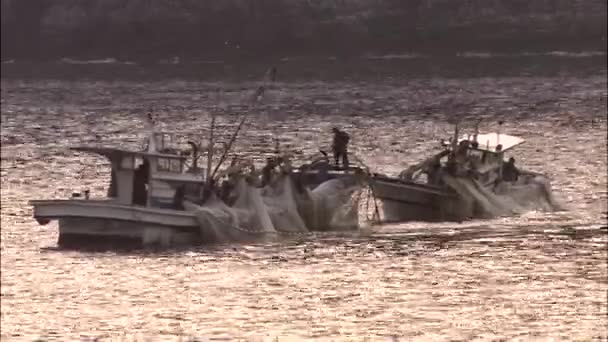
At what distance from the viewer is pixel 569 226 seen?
147 feet

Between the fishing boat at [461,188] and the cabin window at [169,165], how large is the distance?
6493mm

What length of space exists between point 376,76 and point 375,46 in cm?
2057

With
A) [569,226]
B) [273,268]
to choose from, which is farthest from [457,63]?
[273,268]

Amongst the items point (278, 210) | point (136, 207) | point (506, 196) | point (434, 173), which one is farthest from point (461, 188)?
point (136, 207)

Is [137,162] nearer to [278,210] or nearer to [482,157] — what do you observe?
[278,210]

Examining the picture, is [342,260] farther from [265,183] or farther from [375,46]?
[375,46]

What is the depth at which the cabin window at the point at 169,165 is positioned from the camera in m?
42.1

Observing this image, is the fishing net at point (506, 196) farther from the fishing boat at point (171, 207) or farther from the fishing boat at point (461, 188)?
the fishing boat at point (171, 207)

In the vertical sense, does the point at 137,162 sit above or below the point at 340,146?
below

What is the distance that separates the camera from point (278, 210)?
1709 inches

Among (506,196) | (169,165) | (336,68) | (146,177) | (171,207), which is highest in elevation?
(336,68)

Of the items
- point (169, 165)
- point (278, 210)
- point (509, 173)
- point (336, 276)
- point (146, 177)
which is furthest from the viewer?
point (509, 173)

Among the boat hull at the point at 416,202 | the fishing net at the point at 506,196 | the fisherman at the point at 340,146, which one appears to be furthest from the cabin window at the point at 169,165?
the fishing net at the point at 506,196

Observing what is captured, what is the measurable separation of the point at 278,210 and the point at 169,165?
2.86 metres
